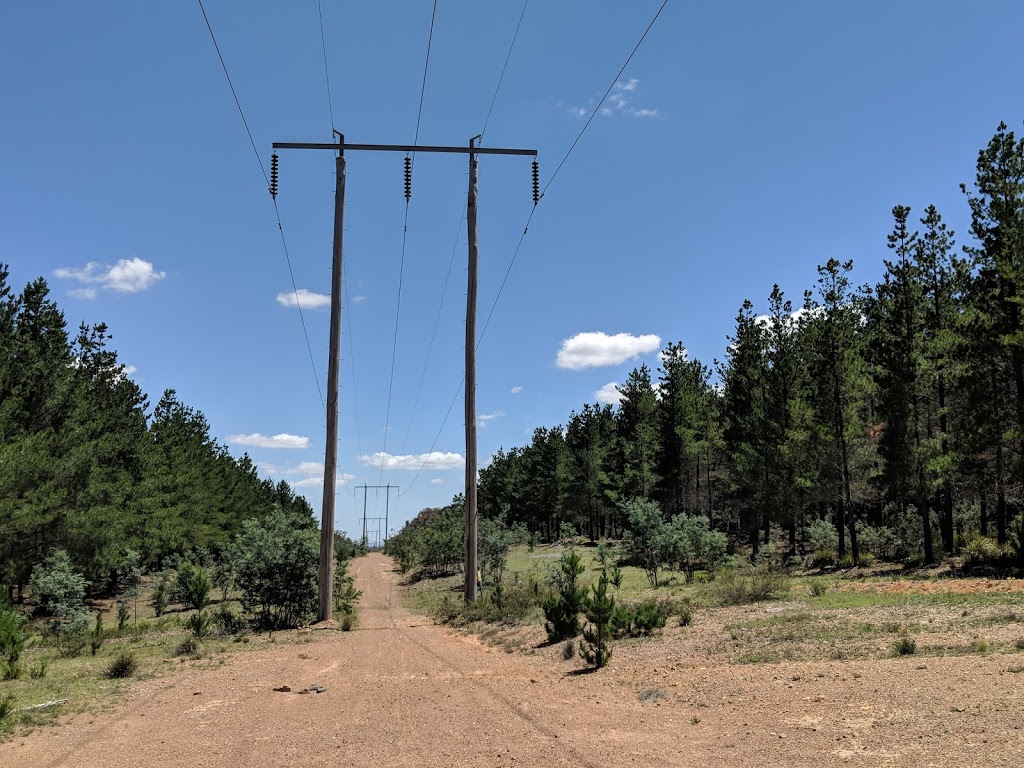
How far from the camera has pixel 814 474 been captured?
112 feet

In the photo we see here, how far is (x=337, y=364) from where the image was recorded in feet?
62.4

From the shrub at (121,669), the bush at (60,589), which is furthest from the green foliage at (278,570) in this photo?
the bush at (60,589)

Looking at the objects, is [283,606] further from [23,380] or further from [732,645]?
[23,380]

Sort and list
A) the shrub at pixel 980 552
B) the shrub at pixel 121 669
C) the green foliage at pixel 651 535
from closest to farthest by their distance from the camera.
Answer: the shrub at pixel 121 669 → the green foliage at pixel 651 535 → the shrub at pixel 980 552

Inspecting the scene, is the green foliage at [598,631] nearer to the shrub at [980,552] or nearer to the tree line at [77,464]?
the tree line at [77,464]

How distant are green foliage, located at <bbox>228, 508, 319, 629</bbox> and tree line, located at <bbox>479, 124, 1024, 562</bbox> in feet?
39.5

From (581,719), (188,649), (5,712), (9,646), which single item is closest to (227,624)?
(188,649)

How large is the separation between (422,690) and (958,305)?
99.4 feet

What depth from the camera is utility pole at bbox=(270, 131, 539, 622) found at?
18.4 m

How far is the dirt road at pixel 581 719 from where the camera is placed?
6.16m

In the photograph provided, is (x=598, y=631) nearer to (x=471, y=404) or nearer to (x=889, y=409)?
(x=471, y=404)

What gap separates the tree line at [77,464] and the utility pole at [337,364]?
4.95 ft

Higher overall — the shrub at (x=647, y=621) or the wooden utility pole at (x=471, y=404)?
the wooden utility pole at (x=471, y=404)

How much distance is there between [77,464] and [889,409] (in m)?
35.2
